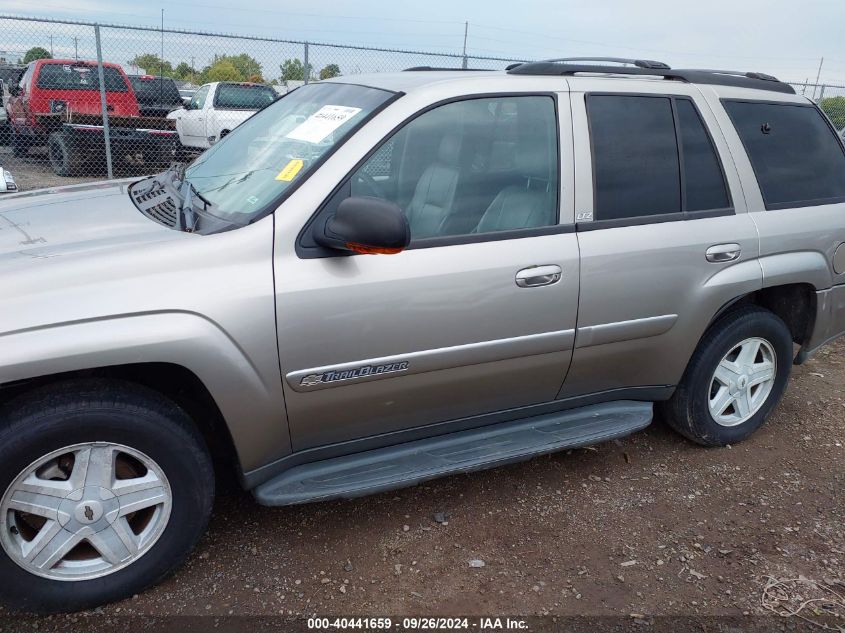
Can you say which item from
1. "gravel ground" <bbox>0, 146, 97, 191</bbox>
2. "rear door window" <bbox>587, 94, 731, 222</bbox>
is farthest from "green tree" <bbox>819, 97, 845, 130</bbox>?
"gravel ground" <bbox>0, 146, 97, 191</bbox>

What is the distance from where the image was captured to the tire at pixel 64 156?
33.7 ft

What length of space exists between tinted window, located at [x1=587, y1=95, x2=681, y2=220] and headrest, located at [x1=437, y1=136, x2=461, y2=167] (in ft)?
2.08

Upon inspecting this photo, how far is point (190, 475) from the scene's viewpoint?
243 cm

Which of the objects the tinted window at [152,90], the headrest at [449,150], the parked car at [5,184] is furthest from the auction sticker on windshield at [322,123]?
the tinted window at [152,90]

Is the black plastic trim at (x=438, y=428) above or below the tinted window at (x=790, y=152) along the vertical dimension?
below

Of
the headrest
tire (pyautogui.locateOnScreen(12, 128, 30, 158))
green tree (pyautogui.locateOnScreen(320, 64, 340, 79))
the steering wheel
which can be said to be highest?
green tree (pyautogui.locateOnScreen(320, 64, 340, 79))

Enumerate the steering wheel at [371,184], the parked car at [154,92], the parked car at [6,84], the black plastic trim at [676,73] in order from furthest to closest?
the parked car at [154,92], the parked car at [6,84], the black plastic trim at [676,73], the steering wheel at [371,184]

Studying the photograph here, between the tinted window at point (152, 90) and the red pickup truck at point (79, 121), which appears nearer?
the red pickup truck at point (79, 121)

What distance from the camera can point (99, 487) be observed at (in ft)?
7.63

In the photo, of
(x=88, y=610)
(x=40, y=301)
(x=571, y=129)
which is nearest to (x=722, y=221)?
(x=571, y=129)

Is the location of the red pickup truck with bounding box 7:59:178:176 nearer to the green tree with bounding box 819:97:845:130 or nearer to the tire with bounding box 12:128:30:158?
the tire with bounding box 12:128:30:158

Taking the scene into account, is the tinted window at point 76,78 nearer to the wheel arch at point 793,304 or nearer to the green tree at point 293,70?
the green tree at point 293,70

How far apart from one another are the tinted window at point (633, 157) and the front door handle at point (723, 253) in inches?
9.8

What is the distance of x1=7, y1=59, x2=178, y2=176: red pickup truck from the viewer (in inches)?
403
